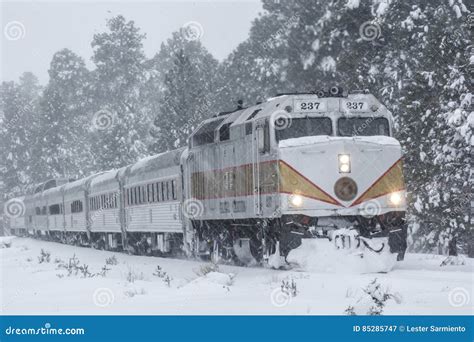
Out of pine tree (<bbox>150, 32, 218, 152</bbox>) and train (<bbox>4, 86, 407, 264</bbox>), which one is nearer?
train (<bbox>4, 86, 407, 264</bbox>)

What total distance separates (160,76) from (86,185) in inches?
2135

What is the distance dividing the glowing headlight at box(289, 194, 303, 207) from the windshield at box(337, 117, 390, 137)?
5.91 feet

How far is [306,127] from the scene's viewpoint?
57.5 ft

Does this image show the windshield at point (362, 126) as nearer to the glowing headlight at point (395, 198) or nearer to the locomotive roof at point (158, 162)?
the glowing headlight at point (395, 198)

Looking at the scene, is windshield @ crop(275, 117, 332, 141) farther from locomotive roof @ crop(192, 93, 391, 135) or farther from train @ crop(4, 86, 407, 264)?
locomotive roof @ crop(192, 93, 391, 135)

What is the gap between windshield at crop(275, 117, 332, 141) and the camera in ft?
57.1

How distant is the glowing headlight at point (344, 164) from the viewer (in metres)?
16.8

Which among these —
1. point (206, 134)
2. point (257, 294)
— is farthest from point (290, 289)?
point (206, 134)

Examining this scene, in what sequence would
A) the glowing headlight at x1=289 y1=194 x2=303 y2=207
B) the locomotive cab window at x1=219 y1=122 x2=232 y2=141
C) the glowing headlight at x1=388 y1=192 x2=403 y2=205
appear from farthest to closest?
the locomotive cab window at x1=219 y1=122 x2=232 y2=141
the glowing headlight at x1=388 y1=192 x2=403 y2=205
the glowing headlight at x1=289 y1=194 x2=303 y2=207

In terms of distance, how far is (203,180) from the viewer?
73.7 ft

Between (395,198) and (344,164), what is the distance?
1273 millimetres

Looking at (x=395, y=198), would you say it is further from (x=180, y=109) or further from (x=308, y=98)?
(x=180, y=109)

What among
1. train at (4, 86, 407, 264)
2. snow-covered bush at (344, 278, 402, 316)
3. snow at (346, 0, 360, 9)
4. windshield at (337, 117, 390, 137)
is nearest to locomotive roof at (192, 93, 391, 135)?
train at (4, 86, 407, 264)

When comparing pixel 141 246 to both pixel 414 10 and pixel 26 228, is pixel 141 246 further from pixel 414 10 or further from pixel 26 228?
pixel 26 228
